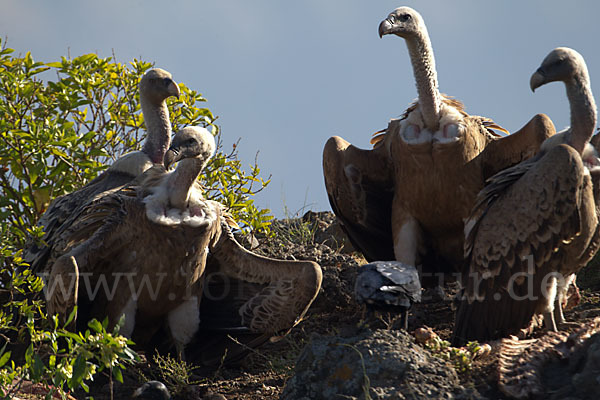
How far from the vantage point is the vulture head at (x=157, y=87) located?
8461 millimetres

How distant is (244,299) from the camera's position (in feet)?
24.2

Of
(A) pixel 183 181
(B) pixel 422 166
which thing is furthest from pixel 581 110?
(A) pixel 183 181

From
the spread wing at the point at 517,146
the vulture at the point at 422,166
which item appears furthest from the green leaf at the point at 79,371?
the spread wing at the point at 517,146

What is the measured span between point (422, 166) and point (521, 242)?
156 cm

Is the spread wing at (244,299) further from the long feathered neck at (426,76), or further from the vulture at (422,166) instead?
the long feathered neck at (426,76)

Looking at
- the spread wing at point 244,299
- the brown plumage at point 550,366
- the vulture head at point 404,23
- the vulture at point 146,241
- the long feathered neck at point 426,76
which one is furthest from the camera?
the long feathered neck at point 426,76

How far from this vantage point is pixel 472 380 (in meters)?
4.91

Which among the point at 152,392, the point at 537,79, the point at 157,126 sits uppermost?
the point at 157,126

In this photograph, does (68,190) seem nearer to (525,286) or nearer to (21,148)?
(21,148)

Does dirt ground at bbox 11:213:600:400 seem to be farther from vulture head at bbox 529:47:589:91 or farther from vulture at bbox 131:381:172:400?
vulture head at bbox 529:47:589:91

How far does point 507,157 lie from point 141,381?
11.7ft

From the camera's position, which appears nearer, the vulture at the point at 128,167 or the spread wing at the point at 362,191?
the vulture at the point at 128,167

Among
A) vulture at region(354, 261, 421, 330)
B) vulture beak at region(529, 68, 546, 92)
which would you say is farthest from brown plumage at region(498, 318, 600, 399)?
vulture beak at region(529, 68, 546, 92)

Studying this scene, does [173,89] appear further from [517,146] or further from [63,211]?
[517,146]
